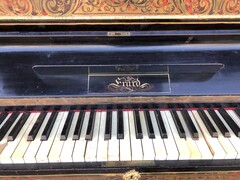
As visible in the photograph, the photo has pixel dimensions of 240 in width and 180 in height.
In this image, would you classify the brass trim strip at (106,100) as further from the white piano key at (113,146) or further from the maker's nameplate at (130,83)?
the white piano key at (113,146)

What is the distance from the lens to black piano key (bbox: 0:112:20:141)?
1.40 metres

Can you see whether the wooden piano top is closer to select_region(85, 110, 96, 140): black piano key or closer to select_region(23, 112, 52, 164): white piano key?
select_region(85, 110, 96, 140): black piano key

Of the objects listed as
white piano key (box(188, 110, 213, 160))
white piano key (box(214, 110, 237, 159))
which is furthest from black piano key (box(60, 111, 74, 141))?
white piano key (box(214, 110, 237, 159))

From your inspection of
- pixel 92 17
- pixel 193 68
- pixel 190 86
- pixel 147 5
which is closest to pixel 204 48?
pixel 193 68

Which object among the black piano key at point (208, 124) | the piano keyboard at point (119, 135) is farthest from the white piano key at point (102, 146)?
the black piano key at point (208, 124)

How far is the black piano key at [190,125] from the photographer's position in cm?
133

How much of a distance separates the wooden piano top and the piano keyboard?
0.55 m

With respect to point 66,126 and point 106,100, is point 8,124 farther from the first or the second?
point 106,100

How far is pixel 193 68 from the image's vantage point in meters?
1.55

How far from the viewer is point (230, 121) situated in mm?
1447

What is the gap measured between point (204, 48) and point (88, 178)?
1.07 m

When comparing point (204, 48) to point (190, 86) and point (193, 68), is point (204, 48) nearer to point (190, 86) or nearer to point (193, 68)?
point (193, 68)

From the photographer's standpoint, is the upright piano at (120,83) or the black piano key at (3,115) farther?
the black piano key at (3,115)

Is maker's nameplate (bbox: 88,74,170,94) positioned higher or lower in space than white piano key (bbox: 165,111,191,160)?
higher
